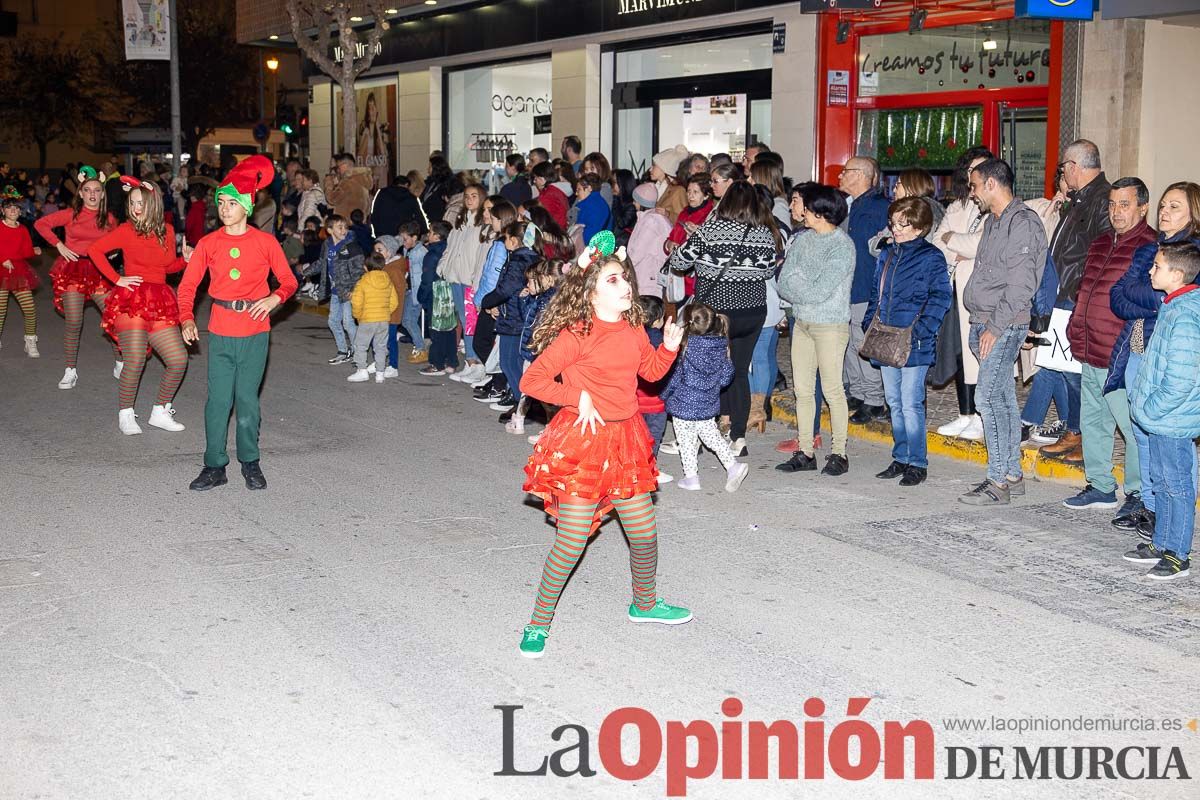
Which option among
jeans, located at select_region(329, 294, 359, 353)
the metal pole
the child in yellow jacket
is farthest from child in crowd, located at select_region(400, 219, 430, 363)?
the metal pole

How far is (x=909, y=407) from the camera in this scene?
29.4ft

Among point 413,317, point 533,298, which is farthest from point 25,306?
point 533,298

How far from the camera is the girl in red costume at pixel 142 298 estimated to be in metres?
10.4

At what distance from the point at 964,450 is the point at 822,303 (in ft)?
5.87

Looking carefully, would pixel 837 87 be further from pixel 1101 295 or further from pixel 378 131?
pixel 378 131

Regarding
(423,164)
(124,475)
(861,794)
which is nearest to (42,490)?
(124,475)

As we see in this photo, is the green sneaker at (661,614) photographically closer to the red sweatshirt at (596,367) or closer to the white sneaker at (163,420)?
the red sweatshirt at (596,367)

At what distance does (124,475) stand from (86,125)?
186 ft

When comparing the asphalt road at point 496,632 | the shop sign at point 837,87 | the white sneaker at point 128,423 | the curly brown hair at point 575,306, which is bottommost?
the asphalt road at point 496,632

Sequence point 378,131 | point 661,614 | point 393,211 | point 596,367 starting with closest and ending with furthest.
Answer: point 596,367, point 661,614, point 393,211, point 378,131

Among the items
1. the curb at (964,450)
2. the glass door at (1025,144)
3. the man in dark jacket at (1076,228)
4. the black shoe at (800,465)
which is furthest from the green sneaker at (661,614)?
the glass door at (1025,144)

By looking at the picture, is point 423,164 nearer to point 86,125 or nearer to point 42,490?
point 42,490

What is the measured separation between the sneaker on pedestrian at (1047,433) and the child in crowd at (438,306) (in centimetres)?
592

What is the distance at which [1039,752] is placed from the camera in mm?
4715
